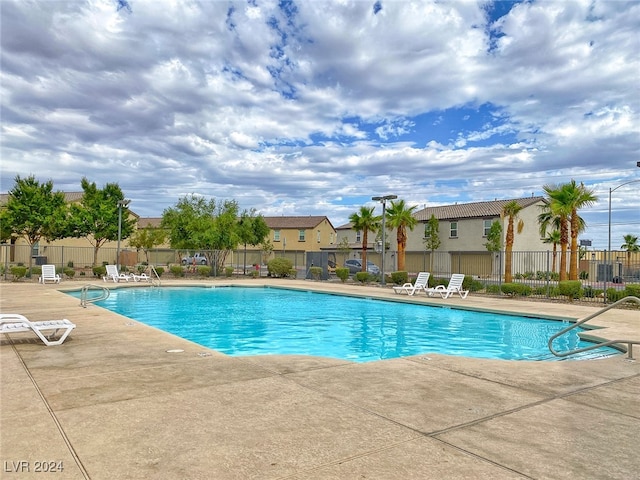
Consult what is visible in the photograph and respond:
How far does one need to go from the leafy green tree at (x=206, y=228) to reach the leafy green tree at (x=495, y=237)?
64.2ft

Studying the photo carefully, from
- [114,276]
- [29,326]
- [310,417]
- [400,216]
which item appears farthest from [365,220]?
[310,417]

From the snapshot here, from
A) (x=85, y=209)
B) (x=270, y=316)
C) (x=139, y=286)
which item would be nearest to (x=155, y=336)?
(x=270, y=316)

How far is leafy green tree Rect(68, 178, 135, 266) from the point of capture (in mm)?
32500

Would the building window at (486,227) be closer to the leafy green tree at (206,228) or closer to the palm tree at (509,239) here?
the palm tree at (509,239)

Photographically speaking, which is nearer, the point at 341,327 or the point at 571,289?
the point at 341,327

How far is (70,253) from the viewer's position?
43344mm

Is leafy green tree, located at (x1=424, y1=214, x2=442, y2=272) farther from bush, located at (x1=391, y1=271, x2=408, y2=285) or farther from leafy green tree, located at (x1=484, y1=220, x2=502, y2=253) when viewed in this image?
bush, located at (x1=391, y1=271, x2=408, y2=285)

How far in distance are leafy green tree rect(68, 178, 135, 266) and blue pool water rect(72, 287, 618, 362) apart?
13.9 m

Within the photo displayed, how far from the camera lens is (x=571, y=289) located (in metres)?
18.6

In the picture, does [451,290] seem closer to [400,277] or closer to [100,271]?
[400,277]

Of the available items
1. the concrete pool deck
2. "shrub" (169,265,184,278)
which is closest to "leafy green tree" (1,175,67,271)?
"shrub" (169,265,184,278)

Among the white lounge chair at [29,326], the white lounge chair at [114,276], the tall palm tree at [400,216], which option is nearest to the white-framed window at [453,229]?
the tall palm tree at [400,216]

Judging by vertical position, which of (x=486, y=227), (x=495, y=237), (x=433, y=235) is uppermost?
(x=486, y=227)

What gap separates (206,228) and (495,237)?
22.0 metres
